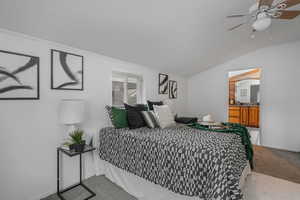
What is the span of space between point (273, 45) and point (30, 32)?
16.6 ft

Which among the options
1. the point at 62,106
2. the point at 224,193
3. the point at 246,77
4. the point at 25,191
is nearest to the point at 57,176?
the point at 25,191

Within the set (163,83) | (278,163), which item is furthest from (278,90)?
(163,83)

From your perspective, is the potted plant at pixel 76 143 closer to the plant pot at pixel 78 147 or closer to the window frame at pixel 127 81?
the plant pot at pixel 78 147

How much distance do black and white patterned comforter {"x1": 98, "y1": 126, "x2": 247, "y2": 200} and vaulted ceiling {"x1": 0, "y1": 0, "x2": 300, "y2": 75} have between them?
1467 mm

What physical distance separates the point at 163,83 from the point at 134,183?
2.62 m

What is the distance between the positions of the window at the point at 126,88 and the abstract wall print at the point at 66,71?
754 mm

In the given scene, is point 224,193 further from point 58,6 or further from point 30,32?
point 30,32

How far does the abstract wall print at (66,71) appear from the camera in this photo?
1.93 metres

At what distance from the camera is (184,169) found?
1368 mm

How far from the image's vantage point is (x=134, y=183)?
71.9 inches

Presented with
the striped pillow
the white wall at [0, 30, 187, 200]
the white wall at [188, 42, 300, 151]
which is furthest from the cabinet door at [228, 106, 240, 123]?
the white wall at [0, 30, 187, 200]

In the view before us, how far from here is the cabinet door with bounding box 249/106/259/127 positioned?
18.9ft

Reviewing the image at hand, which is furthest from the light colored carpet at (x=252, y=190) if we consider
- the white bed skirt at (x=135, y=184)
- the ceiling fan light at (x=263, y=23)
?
the ceiling fan light at (x=263, y=23)

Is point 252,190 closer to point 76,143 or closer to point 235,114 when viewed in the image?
point 76,143
